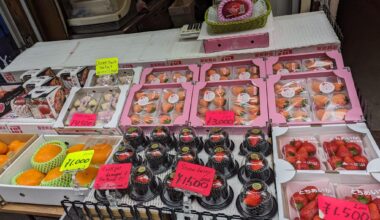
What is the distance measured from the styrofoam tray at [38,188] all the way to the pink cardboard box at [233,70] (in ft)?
2.17

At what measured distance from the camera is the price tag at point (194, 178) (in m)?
1.25

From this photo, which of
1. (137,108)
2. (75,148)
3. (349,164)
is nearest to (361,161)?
(349,164)

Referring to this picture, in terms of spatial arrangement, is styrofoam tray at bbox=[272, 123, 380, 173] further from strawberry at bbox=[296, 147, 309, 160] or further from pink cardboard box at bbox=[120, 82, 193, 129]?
pink cardboard box at bbox=[120, 82, 193, 129]

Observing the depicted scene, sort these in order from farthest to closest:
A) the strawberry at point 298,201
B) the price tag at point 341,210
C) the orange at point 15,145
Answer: the orange at point 15,145
the strawberry at point 298,201
the price tag at point 341,210

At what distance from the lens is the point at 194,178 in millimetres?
1292

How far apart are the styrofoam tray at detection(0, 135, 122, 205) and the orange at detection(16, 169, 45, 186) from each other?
5 cm

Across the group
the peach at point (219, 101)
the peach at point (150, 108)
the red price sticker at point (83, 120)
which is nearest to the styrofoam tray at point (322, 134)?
the peach at point (219, 101)

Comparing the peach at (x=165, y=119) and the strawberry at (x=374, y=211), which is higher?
the strawberry at (x=374, y=211)

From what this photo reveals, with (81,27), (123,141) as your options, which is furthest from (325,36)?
(81,27)

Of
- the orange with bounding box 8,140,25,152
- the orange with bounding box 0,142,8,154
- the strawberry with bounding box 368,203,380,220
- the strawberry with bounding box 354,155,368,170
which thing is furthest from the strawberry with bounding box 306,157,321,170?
the orange with bounding box 0,142,8,154

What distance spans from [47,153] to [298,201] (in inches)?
51.8

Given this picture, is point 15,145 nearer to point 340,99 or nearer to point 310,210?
point 310,210

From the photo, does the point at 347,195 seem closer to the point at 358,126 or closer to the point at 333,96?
the point at 358,126

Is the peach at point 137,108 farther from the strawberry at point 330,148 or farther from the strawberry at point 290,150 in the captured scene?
the strawberry at point 330,148
